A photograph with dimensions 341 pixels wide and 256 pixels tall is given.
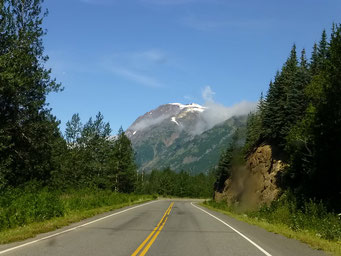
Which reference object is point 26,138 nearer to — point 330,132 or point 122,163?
point 330,132

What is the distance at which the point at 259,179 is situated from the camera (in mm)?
47719

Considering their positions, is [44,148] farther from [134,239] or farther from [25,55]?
[134,239]

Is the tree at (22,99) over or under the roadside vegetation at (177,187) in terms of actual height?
over

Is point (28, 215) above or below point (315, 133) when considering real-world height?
below

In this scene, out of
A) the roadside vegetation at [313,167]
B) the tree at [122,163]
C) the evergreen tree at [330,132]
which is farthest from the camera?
the tree at [122,163]

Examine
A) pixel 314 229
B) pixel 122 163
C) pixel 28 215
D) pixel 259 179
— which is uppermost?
pixel 122 163

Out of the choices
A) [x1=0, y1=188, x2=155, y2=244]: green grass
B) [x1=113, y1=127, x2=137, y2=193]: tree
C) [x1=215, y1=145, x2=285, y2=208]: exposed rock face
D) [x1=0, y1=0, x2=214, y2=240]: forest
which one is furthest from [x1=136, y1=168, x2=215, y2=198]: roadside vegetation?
[x1=0, y1=188, x2=155, y2=244]: green grass

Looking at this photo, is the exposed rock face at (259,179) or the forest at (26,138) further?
the exposed rock face at (259,179)

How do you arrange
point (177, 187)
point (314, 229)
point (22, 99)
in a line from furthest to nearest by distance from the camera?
point (177, 187) → point (22, 99) → point (314, 229)

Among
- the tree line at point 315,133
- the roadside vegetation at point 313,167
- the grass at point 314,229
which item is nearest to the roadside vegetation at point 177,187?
the tree line at point 315,133

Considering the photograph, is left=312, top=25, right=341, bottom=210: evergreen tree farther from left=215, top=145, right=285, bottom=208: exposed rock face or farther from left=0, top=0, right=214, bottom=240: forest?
left=0, top=0, right=214, bottom=240: forest

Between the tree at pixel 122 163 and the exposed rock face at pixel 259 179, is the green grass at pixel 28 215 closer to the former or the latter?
the exposed rock face at pixel 259 179

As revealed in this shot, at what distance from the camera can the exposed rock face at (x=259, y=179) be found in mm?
43188

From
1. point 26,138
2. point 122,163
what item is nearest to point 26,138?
point 26,138
